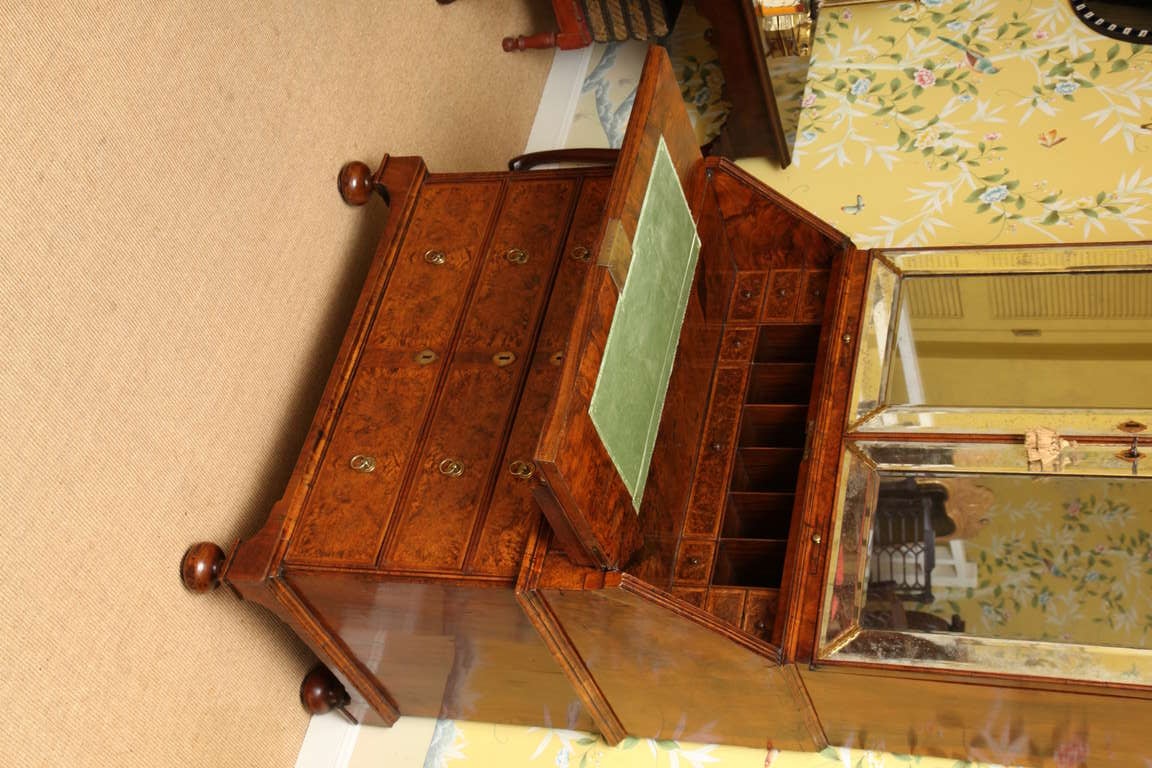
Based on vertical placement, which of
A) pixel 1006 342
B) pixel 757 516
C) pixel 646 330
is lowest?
pixel 757 516

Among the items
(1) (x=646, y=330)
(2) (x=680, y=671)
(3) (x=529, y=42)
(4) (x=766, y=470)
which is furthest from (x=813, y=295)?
(3) (x=529, y=42)

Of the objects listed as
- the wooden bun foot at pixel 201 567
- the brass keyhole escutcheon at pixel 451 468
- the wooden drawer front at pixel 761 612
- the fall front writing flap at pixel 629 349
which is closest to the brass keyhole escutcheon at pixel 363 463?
the brass keyhole escutcheon at pixel 451 468

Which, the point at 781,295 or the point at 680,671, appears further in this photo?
the point at 781,295

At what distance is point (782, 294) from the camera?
211 centimetres

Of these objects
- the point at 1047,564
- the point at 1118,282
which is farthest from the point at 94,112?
the point at 1118,282

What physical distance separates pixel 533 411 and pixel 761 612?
17.2 inches

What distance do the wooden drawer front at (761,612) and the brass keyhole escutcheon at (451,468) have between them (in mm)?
459

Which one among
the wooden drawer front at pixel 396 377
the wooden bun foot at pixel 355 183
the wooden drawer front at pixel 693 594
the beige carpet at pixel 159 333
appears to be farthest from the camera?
the wooden bun foot at pixel 355 183

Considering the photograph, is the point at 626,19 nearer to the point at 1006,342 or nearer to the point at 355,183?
the point at 355,183

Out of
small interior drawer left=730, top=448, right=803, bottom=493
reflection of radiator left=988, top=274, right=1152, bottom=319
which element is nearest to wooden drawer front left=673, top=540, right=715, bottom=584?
small interior drawer left=730, top=448, right=803, bottom=493

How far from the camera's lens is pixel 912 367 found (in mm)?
1830

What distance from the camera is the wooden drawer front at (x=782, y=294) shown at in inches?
82.1

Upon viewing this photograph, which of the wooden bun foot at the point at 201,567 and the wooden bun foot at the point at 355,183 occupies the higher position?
the wooden bun foot at the point at 355,183

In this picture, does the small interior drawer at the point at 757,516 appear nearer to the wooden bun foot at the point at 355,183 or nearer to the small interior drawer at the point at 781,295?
the small interior drawer at the point at 781,295
